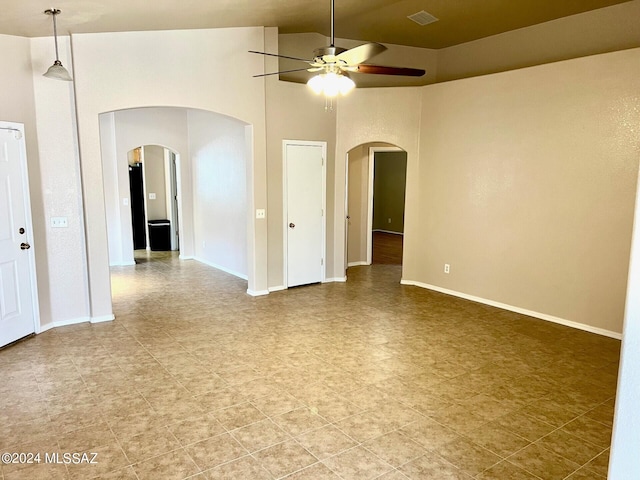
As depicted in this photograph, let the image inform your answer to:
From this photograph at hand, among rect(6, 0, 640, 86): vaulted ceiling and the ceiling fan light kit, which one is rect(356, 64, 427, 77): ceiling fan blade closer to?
the ceiling fan light kit

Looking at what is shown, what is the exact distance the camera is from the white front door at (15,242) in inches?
166

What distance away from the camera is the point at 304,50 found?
257 inches

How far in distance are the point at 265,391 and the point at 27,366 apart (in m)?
2.22

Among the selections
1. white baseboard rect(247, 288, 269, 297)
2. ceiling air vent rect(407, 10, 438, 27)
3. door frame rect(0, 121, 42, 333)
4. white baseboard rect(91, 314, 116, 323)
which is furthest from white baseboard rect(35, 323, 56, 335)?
ceiling air vent rect(407, 10, 438, 27)

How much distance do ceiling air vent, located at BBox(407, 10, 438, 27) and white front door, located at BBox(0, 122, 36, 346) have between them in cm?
484

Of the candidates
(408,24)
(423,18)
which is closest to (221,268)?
(408,24)

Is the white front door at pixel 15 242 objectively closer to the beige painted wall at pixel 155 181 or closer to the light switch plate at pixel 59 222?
the light switch plate at pixel 59 222

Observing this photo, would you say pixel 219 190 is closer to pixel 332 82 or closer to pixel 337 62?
pixel 332 82

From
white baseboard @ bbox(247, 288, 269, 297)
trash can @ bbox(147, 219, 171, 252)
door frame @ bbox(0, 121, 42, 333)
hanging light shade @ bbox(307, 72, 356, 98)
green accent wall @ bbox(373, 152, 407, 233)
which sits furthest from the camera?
green accent wall @ bbox(373, 152, 407, 233)

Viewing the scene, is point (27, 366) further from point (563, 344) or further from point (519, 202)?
point (519, 202)

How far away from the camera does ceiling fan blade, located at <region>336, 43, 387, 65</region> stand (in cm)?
332

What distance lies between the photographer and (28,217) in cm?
448

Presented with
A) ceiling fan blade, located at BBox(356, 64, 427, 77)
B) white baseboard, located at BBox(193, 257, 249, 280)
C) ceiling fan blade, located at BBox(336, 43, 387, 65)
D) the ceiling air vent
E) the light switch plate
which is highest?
the ceiling air vent

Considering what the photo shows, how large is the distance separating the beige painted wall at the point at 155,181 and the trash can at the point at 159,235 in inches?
10.4
